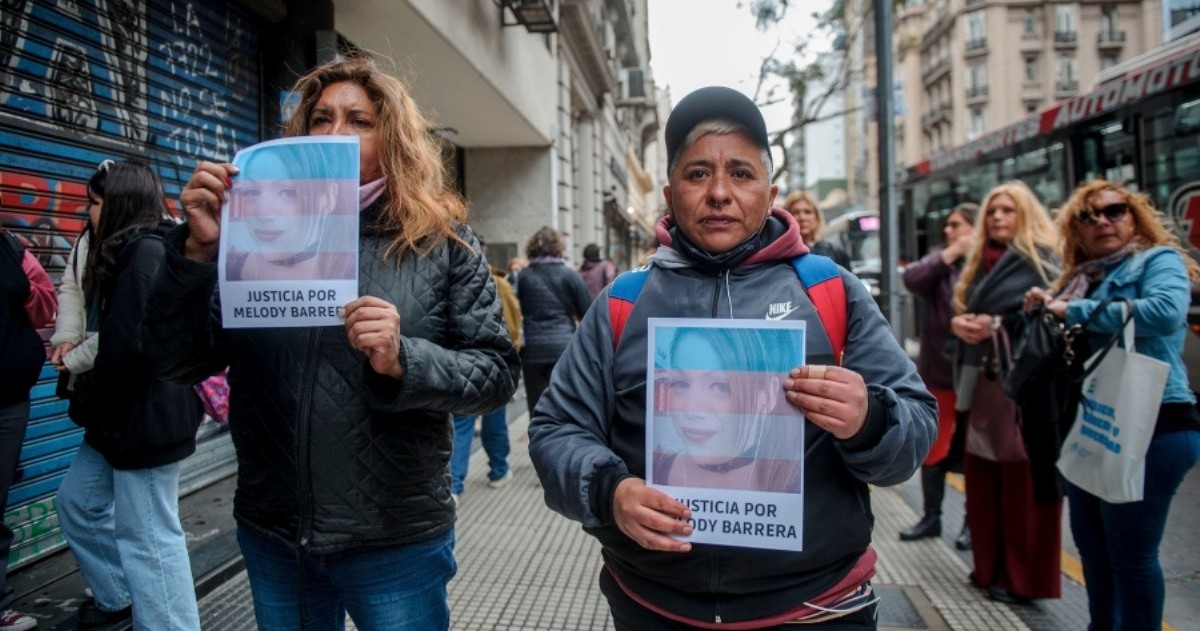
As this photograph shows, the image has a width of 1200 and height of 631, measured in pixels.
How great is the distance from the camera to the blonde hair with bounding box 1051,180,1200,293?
3.07 m

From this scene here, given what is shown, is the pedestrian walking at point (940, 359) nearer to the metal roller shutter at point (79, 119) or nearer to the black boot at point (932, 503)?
the black boot at point (932, 503)

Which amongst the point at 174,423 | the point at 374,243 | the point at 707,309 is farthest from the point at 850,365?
the point at 174,423

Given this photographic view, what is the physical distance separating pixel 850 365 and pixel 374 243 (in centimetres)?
113

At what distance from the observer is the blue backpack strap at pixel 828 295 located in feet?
5.15

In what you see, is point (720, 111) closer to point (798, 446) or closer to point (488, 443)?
point (798, 446)

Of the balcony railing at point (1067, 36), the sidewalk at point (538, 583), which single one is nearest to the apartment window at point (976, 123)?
the balcony railing at point (1067, 36)

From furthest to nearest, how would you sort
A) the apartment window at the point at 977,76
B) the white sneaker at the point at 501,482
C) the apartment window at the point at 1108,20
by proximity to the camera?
the apartment window at the point at 977,76, the apartment window at the point at 1108,20, the white sneaker at the point at 501,482

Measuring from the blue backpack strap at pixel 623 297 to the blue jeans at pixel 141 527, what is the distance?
2.05 meters

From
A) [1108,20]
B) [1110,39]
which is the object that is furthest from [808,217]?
[1108,20]

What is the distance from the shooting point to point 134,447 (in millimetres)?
2691

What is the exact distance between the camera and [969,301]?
4.02m

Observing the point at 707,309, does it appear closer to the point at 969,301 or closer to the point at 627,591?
the point at 627,591

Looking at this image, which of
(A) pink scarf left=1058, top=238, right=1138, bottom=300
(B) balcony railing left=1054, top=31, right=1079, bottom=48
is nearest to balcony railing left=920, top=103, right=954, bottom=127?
(B) balcony railing left=1054, top=31, right=1079, bottom=48

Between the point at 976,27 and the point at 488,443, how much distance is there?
57.5m
